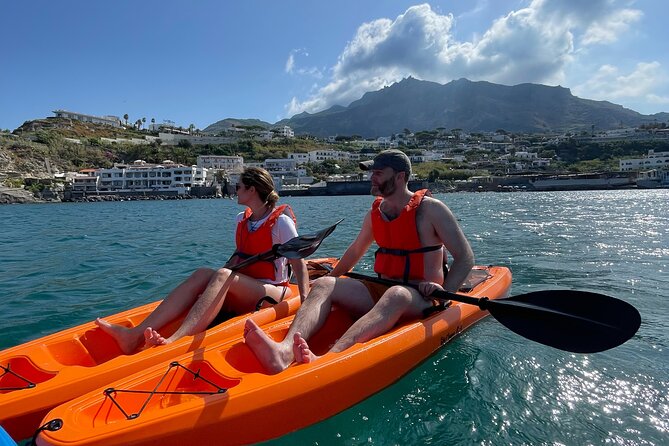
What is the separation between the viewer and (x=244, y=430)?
109 inches

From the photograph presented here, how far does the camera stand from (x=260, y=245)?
4.46 meters

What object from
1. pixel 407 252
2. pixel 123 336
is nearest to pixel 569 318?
pixel 407 252

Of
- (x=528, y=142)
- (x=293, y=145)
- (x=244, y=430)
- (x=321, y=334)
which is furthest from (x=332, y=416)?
(x=528, y=142)

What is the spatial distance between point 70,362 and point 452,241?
3.32 meters

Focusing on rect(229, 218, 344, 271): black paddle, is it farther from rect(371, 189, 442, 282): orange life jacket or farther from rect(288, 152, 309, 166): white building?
rect(288, 152, 309, 166): white building

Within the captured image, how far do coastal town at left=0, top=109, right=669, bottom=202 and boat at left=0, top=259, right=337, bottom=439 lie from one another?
122 feet

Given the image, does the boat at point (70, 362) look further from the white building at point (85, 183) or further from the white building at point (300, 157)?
the white building at point (300, 157)

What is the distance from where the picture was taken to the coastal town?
73.7m

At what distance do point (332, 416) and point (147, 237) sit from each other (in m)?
15.3

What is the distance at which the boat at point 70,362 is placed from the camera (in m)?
2.85

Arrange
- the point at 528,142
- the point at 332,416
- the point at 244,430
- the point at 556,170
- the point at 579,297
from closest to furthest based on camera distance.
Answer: the point at 244,430, the point at 332,416, the point at 579,297, the point at 556,170, the point at 528,142

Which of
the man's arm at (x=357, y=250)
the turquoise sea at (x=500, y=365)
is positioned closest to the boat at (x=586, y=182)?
the turquoise sea at (x=500, y=365)

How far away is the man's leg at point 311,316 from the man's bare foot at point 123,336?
1.17 m

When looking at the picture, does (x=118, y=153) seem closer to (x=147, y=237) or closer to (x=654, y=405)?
(x=147, y=237)
